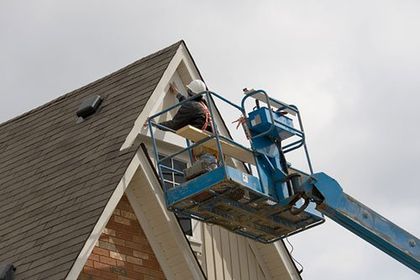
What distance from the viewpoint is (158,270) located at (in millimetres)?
13680

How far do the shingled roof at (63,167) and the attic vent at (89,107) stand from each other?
15cm

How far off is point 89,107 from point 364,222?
4.64m

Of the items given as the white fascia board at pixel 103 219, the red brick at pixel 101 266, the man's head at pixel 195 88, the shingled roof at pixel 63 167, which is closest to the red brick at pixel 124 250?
the red brick at pixel 101 266

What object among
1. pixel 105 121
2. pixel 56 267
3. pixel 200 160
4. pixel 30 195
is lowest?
pixel 56 267

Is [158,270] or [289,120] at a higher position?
[289,120]

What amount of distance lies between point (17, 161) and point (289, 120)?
471 centimetres

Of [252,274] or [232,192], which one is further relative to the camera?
[252,274]

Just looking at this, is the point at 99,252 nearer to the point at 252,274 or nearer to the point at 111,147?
the point at 111,147

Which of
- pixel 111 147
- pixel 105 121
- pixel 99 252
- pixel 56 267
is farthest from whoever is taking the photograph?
pixel 105 121

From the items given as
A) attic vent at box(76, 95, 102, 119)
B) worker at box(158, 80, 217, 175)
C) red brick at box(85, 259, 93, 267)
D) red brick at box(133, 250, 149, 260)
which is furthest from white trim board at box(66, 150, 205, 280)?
attic vent at box(76, 95, 102, 119)

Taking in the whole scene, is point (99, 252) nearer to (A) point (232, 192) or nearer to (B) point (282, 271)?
(A) point (232, 192)

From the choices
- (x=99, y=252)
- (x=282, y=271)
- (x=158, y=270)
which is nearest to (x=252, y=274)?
(x=282, y=271)

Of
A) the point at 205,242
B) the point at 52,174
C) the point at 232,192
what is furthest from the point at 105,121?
the point at 232,192

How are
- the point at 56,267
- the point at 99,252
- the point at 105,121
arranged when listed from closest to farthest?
the point at 56,267, the point at 99,252, the point at 105,121
